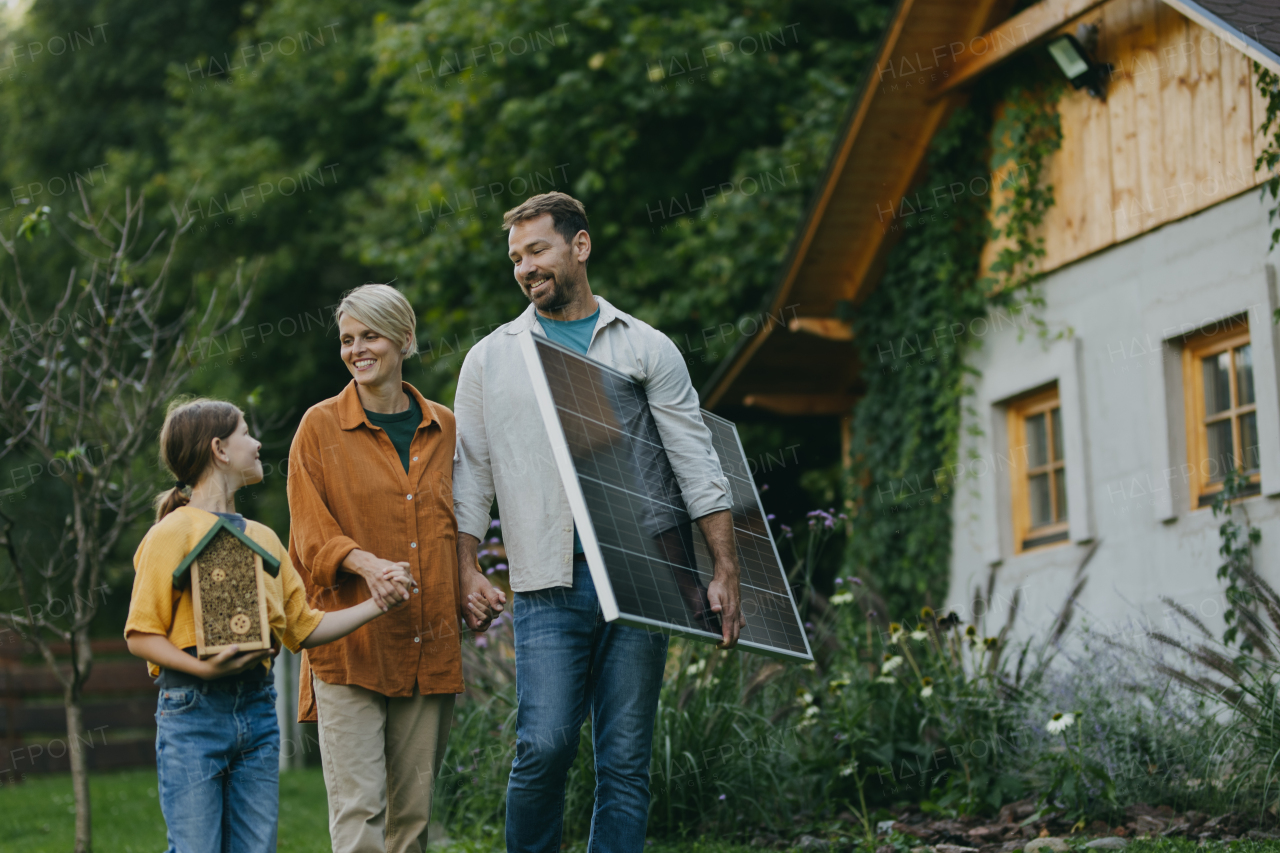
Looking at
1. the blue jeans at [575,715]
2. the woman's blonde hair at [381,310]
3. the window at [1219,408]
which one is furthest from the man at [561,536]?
the window at [1219,408]

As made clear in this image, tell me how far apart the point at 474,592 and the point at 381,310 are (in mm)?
948

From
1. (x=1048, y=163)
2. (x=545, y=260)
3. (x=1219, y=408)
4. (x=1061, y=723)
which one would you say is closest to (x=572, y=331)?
(x=545, y=260)

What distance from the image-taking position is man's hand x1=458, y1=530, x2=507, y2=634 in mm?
4059

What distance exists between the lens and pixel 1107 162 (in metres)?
8.86

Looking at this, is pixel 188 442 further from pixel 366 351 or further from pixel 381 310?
pixel 381 310

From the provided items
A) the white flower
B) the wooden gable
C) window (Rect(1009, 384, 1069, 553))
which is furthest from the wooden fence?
the white flower

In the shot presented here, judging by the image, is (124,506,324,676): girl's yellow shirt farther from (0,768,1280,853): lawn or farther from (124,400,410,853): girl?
(0,768,1280,853): lawn

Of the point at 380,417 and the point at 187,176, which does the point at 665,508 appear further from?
the point at 187,176

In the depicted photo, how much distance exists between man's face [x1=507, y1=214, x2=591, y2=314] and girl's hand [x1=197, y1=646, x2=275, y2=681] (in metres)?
1.41

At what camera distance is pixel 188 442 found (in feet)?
12.5

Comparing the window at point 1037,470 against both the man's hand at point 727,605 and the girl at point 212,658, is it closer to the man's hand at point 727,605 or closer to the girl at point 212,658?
the man's hand at point 727,605

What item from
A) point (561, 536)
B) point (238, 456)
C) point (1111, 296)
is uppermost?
point (1111, 296)

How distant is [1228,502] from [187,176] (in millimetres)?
16956

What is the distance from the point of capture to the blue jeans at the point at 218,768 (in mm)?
3430
